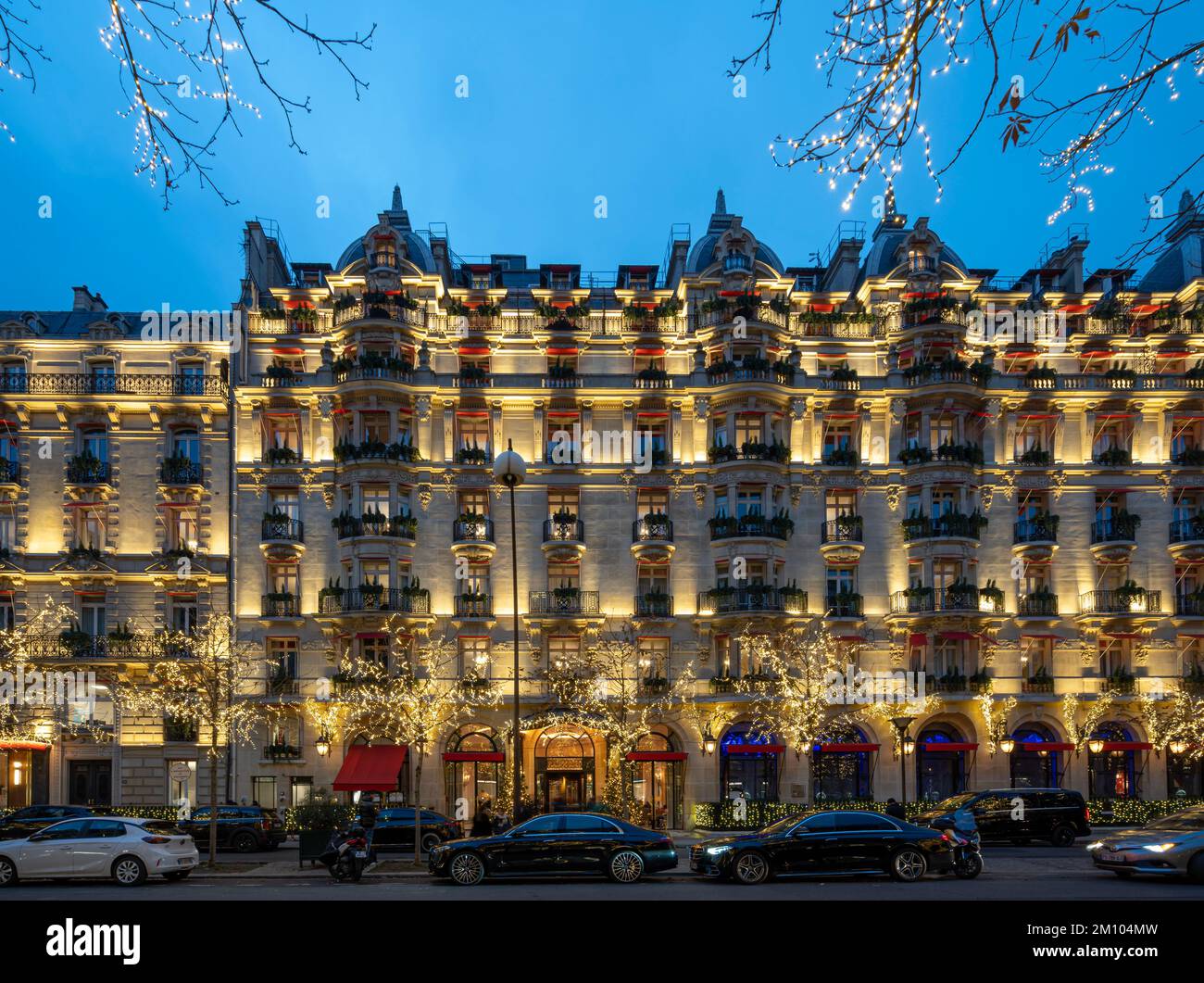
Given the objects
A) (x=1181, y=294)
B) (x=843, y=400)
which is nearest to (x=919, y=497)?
(x=843, y=400)

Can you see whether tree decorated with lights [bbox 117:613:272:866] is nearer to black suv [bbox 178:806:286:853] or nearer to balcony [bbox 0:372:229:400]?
black suv [bbox 178:806:286:853]

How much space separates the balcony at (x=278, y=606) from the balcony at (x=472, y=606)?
667cm

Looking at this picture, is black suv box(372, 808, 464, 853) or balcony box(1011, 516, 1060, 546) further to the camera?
balcony box(1011, 516, 1060, 546)

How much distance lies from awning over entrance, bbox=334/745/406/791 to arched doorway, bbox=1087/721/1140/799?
94.1ft

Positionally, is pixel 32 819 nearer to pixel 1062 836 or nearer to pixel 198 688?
pixel 198 688

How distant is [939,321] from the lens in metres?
40.5

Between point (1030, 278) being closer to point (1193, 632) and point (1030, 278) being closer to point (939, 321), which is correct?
point (939, 321)

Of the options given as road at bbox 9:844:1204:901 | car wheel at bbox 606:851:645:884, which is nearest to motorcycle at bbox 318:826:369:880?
road at bbox 9:844:1204:901

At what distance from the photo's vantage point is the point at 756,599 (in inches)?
1508

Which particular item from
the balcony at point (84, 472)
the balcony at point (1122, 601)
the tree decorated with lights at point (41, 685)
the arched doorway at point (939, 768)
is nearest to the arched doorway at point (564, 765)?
the arched doorway at point (939, 768)

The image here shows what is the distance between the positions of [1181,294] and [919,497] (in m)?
16.3

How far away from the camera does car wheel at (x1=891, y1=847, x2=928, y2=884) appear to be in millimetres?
19000

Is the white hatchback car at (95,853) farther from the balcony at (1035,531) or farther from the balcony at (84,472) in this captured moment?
the balcony at (1035,531)
